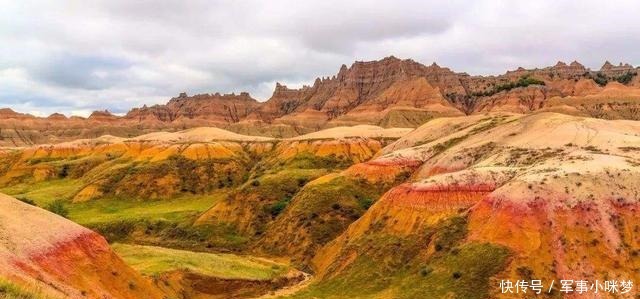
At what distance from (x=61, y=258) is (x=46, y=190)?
104239 millimetres

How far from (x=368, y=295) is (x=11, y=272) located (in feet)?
96.4

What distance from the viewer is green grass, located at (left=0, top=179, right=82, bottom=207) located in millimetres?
120231

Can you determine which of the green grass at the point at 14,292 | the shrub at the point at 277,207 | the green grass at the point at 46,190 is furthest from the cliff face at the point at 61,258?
the green grass at the point at 46,190

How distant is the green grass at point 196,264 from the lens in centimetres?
5953

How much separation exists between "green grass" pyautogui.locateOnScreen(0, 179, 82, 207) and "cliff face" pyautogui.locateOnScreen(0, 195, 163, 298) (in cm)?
7475

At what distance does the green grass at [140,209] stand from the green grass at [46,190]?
6821mm

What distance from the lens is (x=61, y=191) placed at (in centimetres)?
12938

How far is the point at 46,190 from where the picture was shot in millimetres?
133500

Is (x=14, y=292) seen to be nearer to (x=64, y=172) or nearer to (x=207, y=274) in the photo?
(x=207, y=274)

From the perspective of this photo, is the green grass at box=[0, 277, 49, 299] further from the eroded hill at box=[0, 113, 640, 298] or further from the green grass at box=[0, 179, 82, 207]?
the green grass at box=[0, 179, 82, 207]

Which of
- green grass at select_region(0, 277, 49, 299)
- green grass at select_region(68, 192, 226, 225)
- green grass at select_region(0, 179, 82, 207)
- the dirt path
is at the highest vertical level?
green grass at select_region(0, 277, 49, 299)

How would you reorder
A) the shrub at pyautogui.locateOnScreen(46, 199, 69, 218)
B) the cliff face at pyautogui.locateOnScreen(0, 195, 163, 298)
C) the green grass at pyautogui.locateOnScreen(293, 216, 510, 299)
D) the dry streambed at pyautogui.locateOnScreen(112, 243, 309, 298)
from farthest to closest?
the shrub at pyautogui.locateOnScreen(46, 199, 69, 218) → the dry streambed at pyautogui.locateOnScreen(112, 243, 309, 298) → the green grass at pyautogui.locateOnScreen(293, 216, 510, 299) → the cliff face at pyautogui.locateOnScreen(0, 195, 163, 298)

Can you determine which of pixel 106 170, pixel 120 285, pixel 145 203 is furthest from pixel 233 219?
pixel 106 170

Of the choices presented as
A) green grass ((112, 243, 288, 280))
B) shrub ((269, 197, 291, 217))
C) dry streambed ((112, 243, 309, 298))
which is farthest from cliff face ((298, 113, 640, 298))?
shrub ((269, 197, 291, 217))
